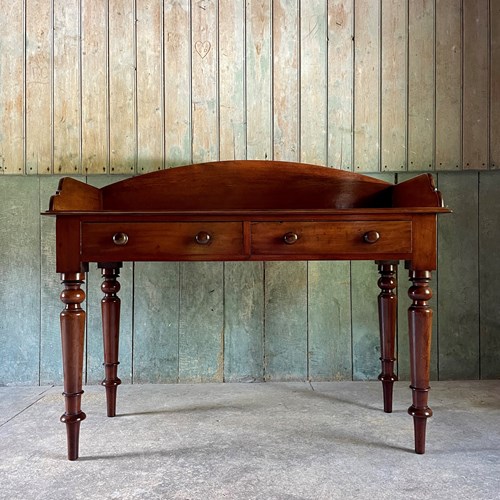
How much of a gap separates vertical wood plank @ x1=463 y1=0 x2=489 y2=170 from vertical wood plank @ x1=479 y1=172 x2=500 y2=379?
0.51 feet

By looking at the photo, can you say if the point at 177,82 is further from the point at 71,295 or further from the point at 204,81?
the point at 71,295

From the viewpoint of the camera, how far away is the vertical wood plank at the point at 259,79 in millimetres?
Answer: 2316

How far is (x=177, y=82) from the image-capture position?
7.64 feet

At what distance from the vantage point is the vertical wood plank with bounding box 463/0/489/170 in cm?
232

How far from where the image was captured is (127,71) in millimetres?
2324

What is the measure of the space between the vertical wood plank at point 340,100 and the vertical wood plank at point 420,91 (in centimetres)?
29

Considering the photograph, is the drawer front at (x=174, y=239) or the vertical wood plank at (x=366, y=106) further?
the vertical wood plank at (x=366, y=106)

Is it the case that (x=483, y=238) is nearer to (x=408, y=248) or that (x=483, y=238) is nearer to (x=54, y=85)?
(x=408, y=248)

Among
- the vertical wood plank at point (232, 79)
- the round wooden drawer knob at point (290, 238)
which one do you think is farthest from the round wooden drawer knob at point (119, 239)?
the vertical wood plank at point (232, 79)

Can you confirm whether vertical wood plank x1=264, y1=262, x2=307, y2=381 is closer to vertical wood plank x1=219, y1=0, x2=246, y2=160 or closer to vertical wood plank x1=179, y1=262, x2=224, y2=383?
vertical wood plank x1=179, y1=262, x2=224, y2=383

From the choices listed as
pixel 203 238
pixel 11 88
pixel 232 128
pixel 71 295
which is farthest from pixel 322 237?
pixel 11 88

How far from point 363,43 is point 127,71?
45.3 inches

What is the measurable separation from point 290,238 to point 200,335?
102 centimetres

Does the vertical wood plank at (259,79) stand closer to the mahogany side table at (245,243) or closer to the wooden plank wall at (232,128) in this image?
the wooden plank wall at (232,128)
